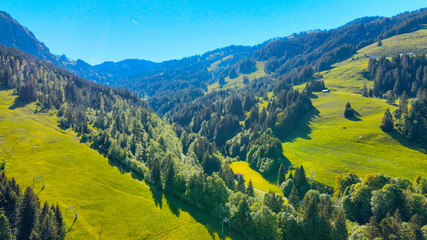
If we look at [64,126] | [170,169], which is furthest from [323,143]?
[64,126]

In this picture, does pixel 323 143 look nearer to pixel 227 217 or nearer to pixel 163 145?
pixel 227 217

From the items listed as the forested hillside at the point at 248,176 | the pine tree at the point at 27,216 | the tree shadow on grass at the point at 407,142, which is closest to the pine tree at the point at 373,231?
the forested hillside at the point at 248,176

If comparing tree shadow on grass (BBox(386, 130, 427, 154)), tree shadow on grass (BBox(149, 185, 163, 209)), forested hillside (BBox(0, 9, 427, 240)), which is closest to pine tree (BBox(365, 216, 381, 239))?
forested hillside (BBox(0, 9, 427, 240))

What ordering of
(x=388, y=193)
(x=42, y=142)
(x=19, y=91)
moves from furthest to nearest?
(x=19, y=91) < (x=42, y=142) < (x=388, y=193)

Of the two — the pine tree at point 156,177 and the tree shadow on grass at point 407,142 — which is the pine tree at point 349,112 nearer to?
the tree shadow on grass at point 407,142

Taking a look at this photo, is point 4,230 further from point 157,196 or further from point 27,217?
point 157,196

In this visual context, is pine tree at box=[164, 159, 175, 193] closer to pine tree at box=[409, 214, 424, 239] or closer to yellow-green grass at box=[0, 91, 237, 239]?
yellow-green grass at box=[0, 91, 237, 239]
